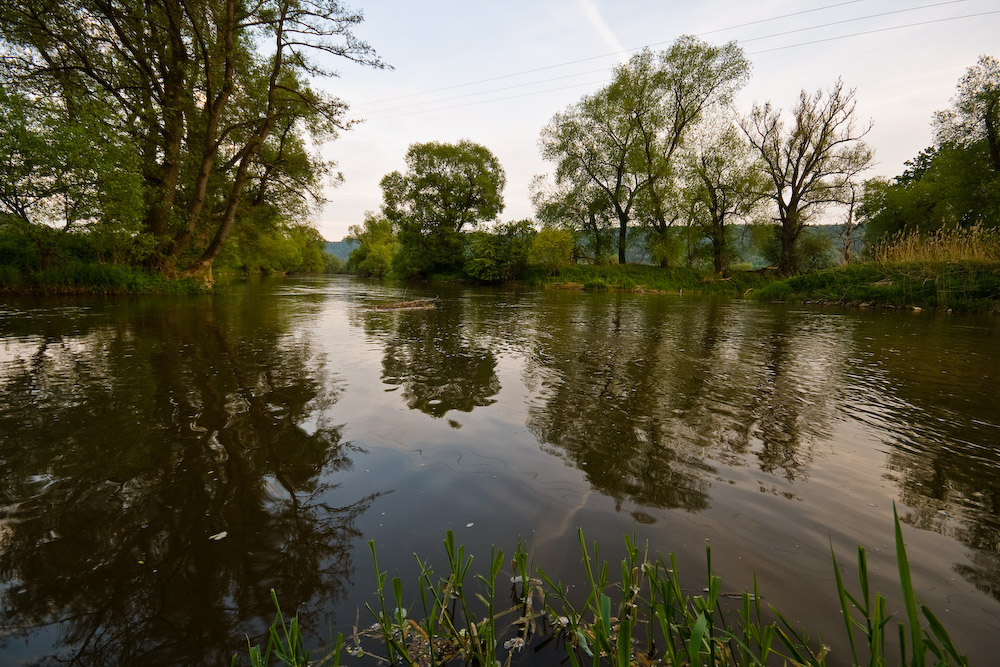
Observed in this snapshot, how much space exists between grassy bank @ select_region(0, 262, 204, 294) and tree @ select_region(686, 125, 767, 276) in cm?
3737

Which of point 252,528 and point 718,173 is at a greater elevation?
point 718,173

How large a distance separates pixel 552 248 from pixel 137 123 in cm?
2880

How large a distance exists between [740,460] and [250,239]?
31443 mm

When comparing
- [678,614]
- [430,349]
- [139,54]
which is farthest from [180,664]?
[139,54]

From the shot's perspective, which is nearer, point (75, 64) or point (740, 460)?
point (740, 460)

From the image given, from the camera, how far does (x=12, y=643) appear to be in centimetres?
152

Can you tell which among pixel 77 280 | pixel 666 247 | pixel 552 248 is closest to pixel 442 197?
pixel 552 248

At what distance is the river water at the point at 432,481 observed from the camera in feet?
5.84

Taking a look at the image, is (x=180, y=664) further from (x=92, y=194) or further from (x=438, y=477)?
(x=92, y=194)

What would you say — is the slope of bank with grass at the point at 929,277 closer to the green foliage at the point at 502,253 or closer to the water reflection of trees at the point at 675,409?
the water reflection of trees at the point at 675,409

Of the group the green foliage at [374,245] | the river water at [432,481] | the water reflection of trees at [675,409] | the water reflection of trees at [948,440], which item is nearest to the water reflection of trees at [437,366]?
the river water at [432,481]

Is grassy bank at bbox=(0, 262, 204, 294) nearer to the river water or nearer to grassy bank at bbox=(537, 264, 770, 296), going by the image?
the river water

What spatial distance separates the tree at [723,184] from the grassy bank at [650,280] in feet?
7.67

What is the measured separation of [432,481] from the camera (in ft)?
9.27
